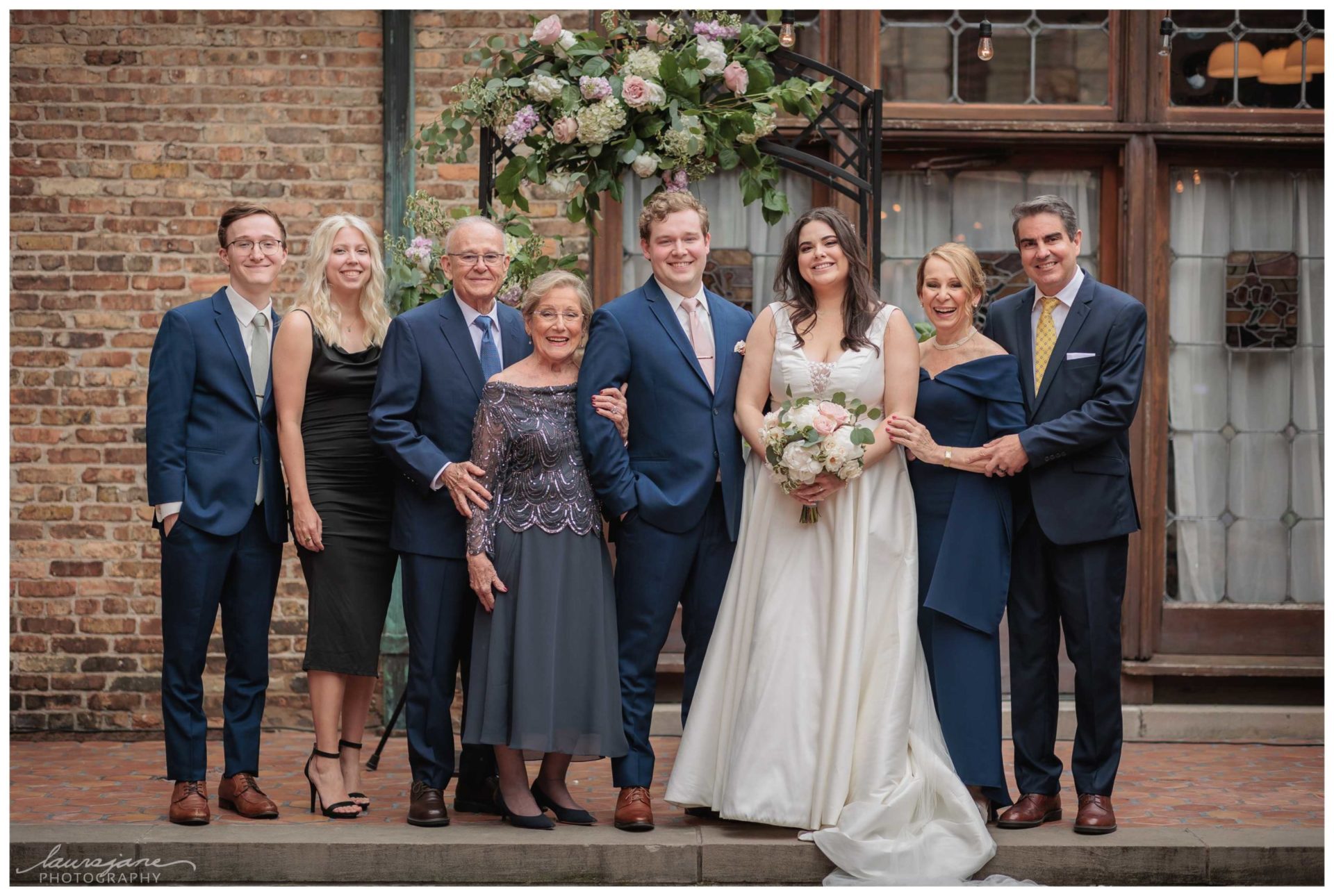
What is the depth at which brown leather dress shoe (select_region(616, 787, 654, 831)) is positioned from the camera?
4891mm

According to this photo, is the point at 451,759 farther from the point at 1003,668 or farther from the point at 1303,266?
the point at 1303,266

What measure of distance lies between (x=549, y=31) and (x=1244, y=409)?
166 inches

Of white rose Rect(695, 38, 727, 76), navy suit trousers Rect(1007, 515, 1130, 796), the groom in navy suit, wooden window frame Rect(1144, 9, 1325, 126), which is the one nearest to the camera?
the groom in navy suit

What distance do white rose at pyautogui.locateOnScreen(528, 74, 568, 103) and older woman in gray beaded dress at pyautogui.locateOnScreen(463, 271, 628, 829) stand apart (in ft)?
3.22

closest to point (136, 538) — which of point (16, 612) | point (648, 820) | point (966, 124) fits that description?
point (16, 612)

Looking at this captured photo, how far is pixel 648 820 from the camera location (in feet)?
16.1

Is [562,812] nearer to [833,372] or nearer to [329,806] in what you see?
[329,806]

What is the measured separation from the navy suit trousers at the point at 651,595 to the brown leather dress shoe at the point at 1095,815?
4.65 feet

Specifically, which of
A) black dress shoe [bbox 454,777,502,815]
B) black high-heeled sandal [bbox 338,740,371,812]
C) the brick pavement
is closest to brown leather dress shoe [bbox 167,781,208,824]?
the brick pavement

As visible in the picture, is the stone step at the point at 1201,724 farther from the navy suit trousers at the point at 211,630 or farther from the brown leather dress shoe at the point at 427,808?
the navy suit trousers at the point at 211,630

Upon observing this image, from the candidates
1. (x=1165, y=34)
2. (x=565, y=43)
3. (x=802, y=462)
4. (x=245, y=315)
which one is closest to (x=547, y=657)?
(x=802, y=462)

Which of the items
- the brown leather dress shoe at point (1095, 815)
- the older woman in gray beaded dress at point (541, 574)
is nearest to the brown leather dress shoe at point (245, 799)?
the older woman in gray beaded dress at point (541, 574)

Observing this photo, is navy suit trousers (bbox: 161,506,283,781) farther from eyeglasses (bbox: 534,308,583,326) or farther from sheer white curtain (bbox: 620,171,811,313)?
sheer white curtain (bbox: 620,171,811,313)

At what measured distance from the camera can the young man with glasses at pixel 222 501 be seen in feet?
16.5
